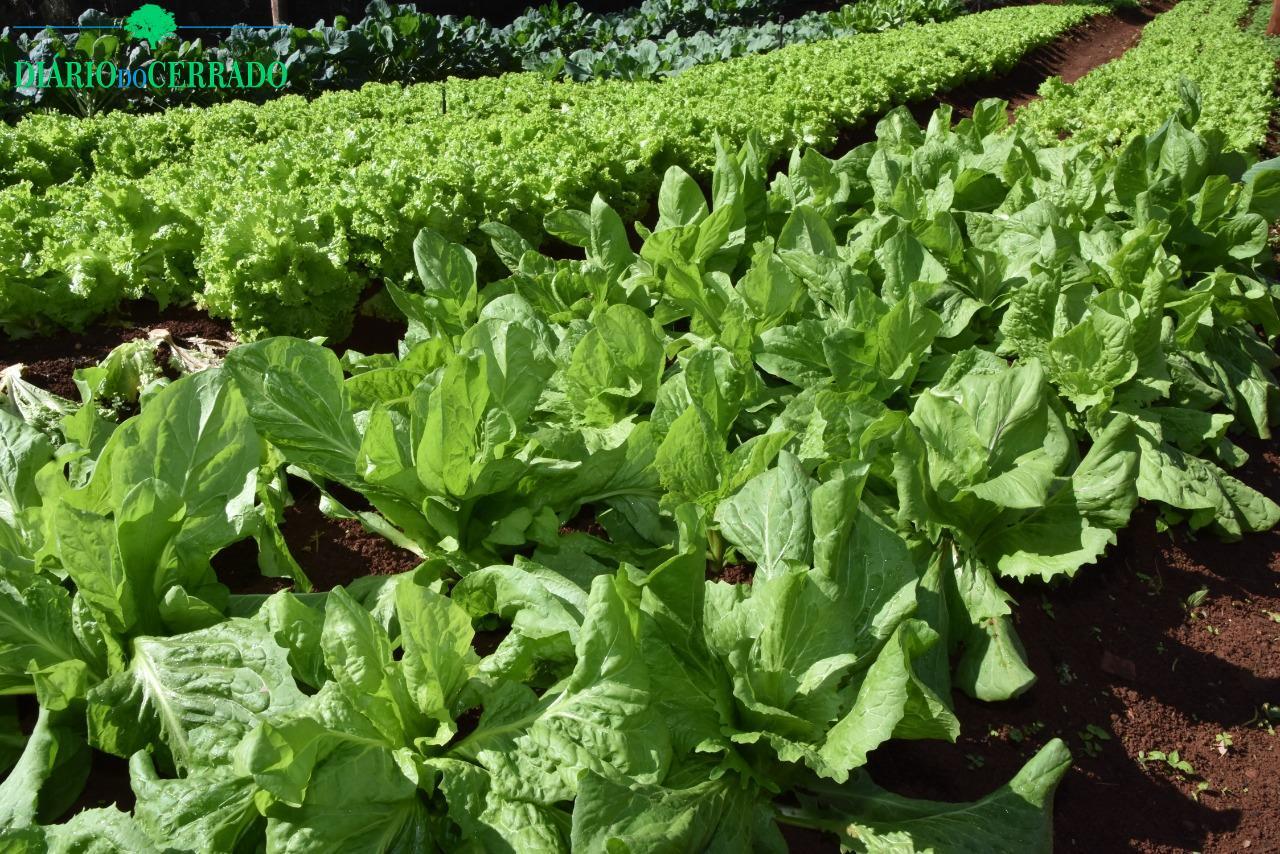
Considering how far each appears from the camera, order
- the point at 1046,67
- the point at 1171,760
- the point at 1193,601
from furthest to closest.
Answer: the point at 1046,67
the point at 1193,601
the point at 1171,760

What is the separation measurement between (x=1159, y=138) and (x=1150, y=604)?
2.76 m

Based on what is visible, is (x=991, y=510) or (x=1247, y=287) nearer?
(x=991, y=510)

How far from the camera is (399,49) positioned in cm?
1270

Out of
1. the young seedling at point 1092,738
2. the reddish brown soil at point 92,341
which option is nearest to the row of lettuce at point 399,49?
the reddish brown soil at point 92,341

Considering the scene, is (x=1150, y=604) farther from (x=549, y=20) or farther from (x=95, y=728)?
(x=549, y=20)

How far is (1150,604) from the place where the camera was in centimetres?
319

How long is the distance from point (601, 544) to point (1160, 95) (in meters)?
8.66

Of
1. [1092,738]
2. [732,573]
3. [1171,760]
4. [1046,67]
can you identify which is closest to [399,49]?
[1046,67]

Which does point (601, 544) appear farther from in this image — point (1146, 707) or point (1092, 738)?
point (1146, 707)

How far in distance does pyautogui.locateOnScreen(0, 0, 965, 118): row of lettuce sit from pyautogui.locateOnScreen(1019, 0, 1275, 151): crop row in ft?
14.0

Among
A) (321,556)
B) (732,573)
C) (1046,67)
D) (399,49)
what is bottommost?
(732,573)

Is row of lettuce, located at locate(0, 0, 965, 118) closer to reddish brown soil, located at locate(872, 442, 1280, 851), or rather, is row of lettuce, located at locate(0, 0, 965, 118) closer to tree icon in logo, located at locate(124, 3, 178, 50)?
tree icon in logo, located at locate(124, 3, 178, 50)

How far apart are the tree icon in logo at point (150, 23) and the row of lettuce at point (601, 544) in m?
11.5

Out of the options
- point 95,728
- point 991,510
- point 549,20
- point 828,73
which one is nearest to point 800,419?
point 991,510
